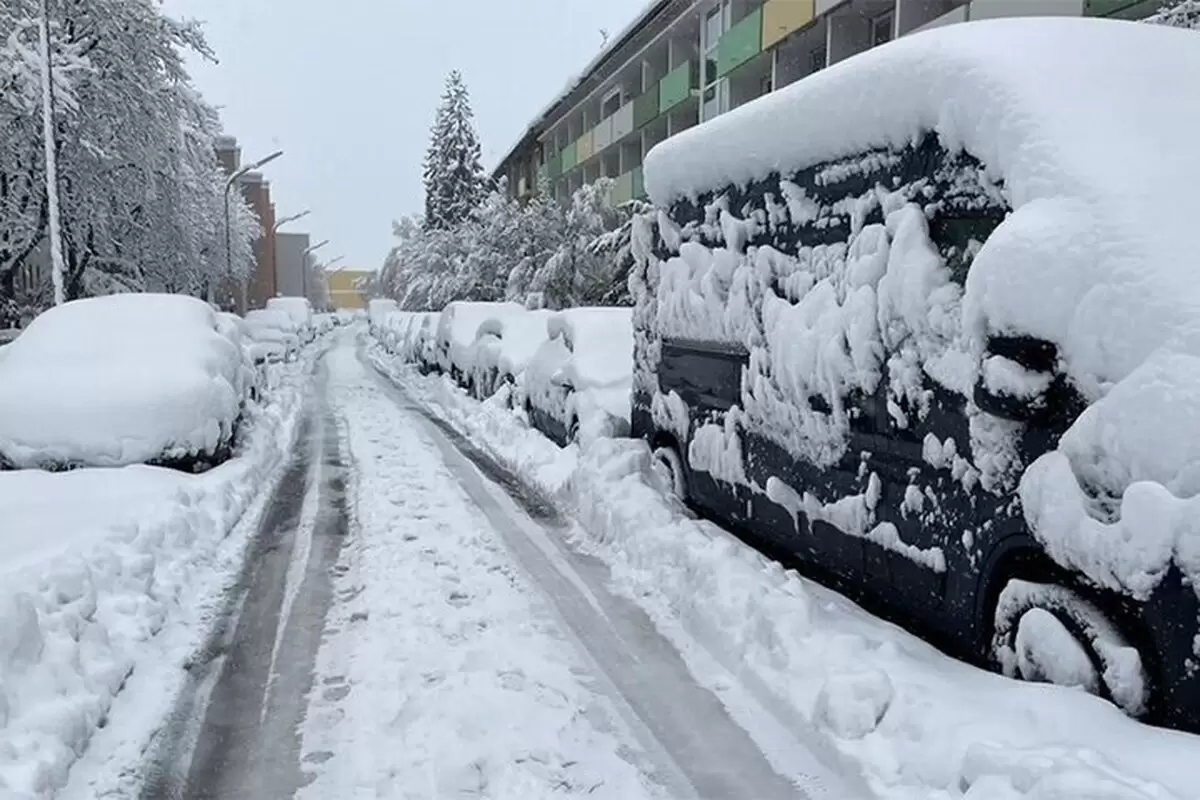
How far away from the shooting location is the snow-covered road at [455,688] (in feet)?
11.5

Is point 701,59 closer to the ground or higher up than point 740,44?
higher up

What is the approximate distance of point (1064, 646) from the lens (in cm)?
326

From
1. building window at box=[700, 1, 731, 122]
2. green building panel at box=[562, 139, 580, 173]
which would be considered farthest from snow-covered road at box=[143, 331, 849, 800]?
green building panel at box=[562, 139, 580, 173]

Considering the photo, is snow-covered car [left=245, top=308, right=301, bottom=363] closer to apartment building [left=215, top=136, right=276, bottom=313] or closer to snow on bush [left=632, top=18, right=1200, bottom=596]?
snow on bush [left=632, top=18, right=1200, bottom=596]

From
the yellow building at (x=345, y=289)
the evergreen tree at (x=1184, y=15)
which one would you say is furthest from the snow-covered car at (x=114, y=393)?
the yellow building at (x=345, y=289)

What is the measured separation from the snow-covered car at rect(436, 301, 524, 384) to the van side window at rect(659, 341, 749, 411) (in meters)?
9.16

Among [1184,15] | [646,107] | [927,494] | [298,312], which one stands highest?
[646,107]

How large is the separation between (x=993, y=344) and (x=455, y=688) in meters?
2.66

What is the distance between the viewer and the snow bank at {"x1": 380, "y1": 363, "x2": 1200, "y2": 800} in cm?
286

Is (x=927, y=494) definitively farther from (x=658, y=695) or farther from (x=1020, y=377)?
(x=658, y=695)

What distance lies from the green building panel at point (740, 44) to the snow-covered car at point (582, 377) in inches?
532

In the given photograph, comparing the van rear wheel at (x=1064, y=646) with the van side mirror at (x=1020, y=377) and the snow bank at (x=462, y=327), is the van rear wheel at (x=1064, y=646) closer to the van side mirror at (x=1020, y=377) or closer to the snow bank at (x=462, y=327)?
the van side mirror at (x=1020, y=377)

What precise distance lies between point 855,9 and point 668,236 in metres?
14.8

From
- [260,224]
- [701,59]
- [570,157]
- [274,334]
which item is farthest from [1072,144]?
[260,224]
